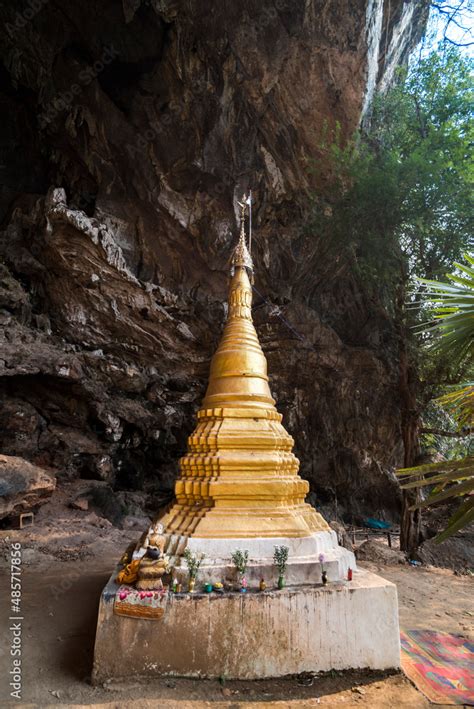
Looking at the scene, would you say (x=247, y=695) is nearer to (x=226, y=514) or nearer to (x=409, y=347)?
(x=226, y=514)

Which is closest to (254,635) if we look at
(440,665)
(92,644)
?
(92,644)

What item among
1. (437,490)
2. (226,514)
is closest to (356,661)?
(226,514)

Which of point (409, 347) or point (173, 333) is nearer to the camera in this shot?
point (409, 347)

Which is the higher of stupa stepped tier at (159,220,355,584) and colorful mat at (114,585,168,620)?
stupa stepped tier at (159,220,355,584)

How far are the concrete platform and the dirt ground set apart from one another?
0.10 meters

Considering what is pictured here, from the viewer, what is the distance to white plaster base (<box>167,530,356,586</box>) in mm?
3693

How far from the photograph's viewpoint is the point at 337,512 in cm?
1487

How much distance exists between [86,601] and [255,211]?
35.1 ft

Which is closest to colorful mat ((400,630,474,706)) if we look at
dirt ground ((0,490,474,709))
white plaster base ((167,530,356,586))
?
dirt ground ((0,490,474,709))

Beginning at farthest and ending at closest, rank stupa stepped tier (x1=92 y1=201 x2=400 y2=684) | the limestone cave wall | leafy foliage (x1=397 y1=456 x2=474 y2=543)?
1. the limestone cave wall
2. stupa stepped tier (x1=92 y1=201 x2=400 y2=684)
3. leafy foliage (x1=397 y1=456 x2=474 y2=543)

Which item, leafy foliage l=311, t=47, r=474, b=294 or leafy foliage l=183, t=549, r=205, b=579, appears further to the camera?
leafy foliage l=311, t=47, r=474, b=294

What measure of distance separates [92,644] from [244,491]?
2.05 metres

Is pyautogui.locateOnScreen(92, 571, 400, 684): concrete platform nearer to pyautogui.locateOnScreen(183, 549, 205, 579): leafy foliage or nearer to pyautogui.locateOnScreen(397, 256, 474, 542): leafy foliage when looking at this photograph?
pyautogui.locateOnScreen(183, 549, 205, 579): leafy foliage

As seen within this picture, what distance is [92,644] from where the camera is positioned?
3.94 metres
